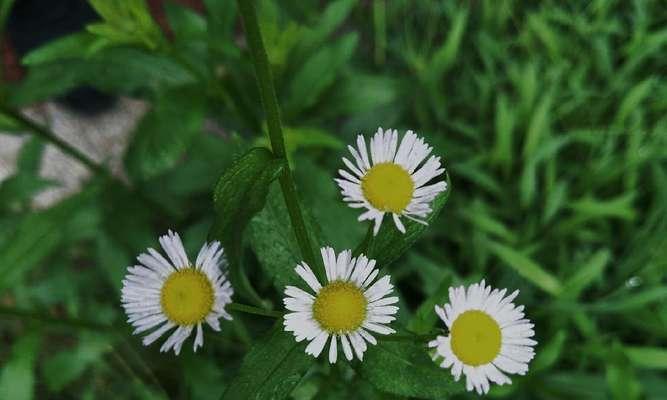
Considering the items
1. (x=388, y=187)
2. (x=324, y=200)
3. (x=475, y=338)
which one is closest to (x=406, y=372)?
(x=475, y=338)

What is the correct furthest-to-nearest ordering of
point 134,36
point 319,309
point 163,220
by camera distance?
point 163,220, point 134,36, point 319,309

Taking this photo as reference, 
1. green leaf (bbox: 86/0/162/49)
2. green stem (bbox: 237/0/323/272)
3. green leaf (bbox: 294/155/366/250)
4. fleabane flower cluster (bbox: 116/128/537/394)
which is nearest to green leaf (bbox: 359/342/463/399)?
fleabane flower cluster (bbox: 116/128/537/394)

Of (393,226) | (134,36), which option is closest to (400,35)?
(134,36)

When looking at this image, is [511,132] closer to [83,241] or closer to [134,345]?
[134,345]

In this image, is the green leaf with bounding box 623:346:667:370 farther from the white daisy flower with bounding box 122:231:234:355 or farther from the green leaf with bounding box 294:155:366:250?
the white daisy flower with bounding box 122:231:234:355

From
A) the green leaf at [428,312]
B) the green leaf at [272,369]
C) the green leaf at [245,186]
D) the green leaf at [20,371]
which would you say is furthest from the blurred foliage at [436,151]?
the green leaf at [245,186]

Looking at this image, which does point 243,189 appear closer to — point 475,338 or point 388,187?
point 388,187

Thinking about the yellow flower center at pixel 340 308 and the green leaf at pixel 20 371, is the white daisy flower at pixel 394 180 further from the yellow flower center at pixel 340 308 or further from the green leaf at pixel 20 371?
the green leaf at pixel 20 371
